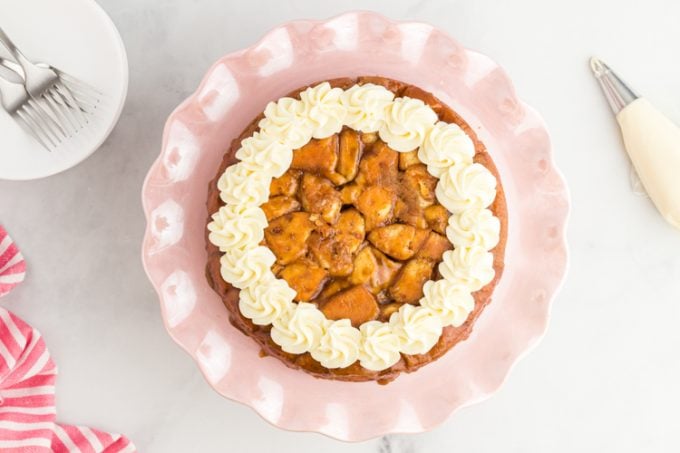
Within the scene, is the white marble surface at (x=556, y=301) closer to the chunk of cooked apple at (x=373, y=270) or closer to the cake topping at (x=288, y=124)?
the cake topping at (x=288, y=124)

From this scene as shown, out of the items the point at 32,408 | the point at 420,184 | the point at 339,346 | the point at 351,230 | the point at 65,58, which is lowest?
the point at 32,408

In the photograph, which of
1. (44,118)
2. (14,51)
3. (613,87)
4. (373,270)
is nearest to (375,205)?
(373,270)

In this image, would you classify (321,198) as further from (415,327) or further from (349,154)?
(415,327)

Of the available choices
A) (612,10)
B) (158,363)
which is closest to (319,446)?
(158,363)

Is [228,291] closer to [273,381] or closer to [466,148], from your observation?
[273,381]

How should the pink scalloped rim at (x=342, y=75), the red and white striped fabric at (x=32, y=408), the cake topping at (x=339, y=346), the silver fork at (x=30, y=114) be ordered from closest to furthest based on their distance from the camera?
the cake topping at (x=339, y=346), the pink scalloped rim at (x=342, y=75), the silver fork at (x=30, y=114), the red and white striped fabric at (x=32, y=408)

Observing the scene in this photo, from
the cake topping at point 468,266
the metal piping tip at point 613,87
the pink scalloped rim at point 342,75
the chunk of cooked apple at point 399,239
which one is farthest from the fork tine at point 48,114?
the metal piping tip at point 613,87
